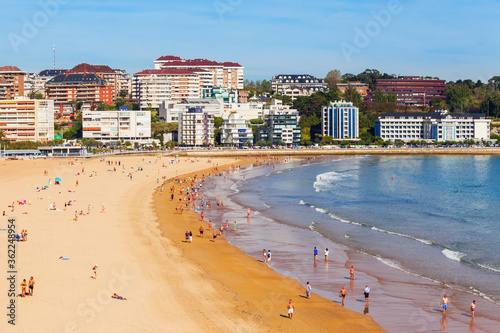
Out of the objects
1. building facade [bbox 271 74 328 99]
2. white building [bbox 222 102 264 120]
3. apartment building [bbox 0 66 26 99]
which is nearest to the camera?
apartment building [bbox 0 66 26 99]

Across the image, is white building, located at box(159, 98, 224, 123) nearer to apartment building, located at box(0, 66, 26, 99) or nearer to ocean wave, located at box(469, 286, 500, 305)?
apartment building, located at box(0, 66, 26, 99)

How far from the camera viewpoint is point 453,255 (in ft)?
91.8

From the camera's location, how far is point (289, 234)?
107 ft

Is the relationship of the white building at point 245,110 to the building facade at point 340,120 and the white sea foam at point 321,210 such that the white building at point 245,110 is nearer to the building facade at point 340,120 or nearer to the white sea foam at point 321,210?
the building facade at point 340,120

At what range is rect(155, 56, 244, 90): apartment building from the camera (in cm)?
15275

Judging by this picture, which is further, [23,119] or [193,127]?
[193,127]

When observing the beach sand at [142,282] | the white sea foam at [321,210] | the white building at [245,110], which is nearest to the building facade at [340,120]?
the white building at [245,110]

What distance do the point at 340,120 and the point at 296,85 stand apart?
151ft

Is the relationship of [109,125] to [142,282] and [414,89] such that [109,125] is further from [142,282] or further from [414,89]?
[414,89]

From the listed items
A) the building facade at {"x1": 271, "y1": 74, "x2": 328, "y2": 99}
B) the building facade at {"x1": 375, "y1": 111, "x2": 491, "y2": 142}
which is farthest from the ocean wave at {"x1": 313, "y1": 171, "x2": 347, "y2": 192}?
the building facade at {"x1": 271, "y1": 74, "x2": 328, "y2": 99}

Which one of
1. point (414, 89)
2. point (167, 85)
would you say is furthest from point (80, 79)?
point (414, 89)

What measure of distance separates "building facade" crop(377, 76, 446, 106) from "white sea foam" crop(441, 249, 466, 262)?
147 metres

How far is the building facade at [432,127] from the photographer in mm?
123812

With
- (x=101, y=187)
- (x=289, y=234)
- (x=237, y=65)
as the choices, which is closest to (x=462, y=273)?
(x=289, y=234)
